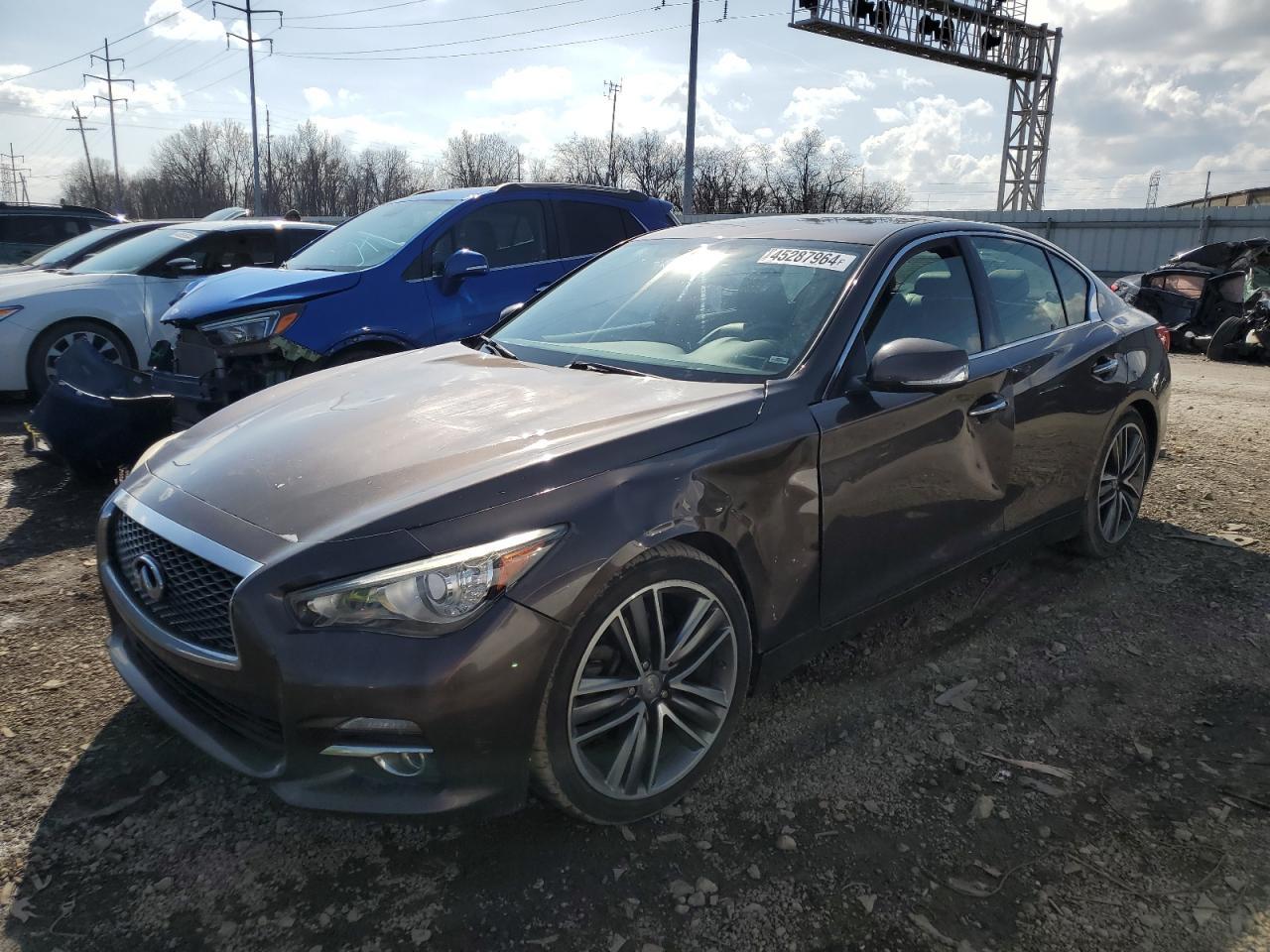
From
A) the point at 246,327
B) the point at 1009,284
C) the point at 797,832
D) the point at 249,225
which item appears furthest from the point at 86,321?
the point at 797,832

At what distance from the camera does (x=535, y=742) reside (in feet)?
7.23

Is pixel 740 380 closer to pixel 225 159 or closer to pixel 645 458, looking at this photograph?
pixel 645 458

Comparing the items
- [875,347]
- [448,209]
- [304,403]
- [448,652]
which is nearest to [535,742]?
[448,652]

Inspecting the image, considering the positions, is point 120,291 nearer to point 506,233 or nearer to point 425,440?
point 506,233

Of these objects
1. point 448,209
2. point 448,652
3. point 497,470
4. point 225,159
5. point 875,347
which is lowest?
point 448,652

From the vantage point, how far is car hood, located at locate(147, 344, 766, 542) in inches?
87.5

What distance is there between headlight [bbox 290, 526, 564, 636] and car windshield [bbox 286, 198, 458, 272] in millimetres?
4242

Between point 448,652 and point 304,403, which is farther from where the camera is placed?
point 304,403

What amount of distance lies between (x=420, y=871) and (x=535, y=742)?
50 centimetres

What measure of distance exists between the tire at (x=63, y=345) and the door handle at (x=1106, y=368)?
7.41m

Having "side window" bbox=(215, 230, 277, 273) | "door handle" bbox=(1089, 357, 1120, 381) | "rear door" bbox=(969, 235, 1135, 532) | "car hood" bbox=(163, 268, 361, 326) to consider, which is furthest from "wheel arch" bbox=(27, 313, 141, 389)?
"door handle" bbox=(1089, 357, 1120, 381)

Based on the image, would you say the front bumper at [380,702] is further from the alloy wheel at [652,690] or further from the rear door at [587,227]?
the rear door at [587,227]

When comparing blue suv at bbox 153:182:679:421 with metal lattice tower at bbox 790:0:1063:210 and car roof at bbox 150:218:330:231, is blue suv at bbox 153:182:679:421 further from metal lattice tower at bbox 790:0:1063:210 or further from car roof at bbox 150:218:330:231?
metal lattice tower at bbox 790:0:1063:210

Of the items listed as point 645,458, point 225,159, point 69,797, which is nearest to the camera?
point 645,458
